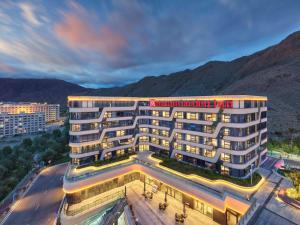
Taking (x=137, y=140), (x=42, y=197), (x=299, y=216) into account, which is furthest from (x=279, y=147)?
(x=42, y=197)

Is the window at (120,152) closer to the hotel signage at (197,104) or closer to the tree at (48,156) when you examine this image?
the hotel signage at (197,104)

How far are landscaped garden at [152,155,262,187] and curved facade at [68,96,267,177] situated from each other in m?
2.54

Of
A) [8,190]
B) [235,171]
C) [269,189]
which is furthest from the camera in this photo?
[8,190]

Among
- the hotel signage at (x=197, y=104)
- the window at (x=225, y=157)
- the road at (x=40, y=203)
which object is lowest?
the road at (x=40, y=203)

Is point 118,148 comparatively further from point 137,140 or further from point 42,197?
point 42,197

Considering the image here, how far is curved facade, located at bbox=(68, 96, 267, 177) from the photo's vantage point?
44156 mm

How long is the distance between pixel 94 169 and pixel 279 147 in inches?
2907

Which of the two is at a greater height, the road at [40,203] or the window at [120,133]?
the window at [120,133]

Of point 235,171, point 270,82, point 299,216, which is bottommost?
point 299,216

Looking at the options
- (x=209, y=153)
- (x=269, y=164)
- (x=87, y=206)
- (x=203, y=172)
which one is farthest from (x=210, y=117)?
(x=87, y=206)

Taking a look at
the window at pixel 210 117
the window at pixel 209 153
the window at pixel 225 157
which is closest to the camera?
the window at pixel 225 157

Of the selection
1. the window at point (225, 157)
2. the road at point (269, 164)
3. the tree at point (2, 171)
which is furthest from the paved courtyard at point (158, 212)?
the tree at point (2, 171)

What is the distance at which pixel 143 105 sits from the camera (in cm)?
A: 7031

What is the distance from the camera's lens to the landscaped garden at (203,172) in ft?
133
